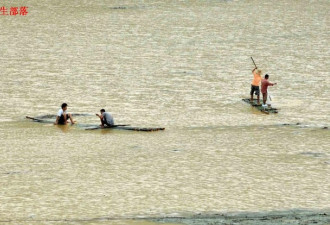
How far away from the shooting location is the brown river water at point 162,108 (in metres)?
17.8

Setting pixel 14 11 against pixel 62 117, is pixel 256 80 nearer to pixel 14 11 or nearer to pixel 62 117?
pixel 62 117

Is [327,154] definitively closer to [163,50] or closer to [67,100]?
[67,100]

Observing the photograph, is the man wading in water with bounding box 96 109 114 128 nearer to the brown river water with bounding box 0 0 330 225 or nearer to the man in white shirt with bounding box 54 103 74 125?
the brown river water with bounding box 0 0 330 225

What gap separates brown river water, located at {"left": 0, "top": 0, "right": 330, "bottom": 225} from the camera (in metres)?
17.8

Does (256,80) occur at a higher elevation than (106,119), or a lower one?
higher

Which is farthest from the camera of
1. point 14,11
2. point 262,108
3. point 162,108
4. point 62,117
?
point 14,11

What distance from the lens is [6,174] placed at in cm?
1975

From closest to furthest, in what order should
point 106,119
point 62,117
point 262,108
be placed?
point 106,119 → point 62,117 → point 262,108

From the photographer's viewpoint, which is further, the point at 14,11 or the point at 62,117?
the point at 14,11

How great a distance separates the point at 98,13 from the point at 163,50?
8.23 meters

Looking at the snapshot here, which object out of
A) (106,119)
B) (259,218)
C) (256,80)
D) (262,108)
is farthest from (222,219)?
(256,80)

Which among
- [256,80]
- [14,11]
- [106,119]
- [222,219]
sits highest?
[14,11]

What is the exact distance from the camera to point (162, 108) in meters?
29.6

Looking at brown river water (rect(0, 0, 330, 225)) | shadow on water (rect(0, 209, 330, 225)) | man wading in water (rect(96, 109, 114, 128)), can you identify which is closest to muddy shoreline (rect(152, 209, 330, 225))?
shadow on water (rect(0, 209, 330, 225))
